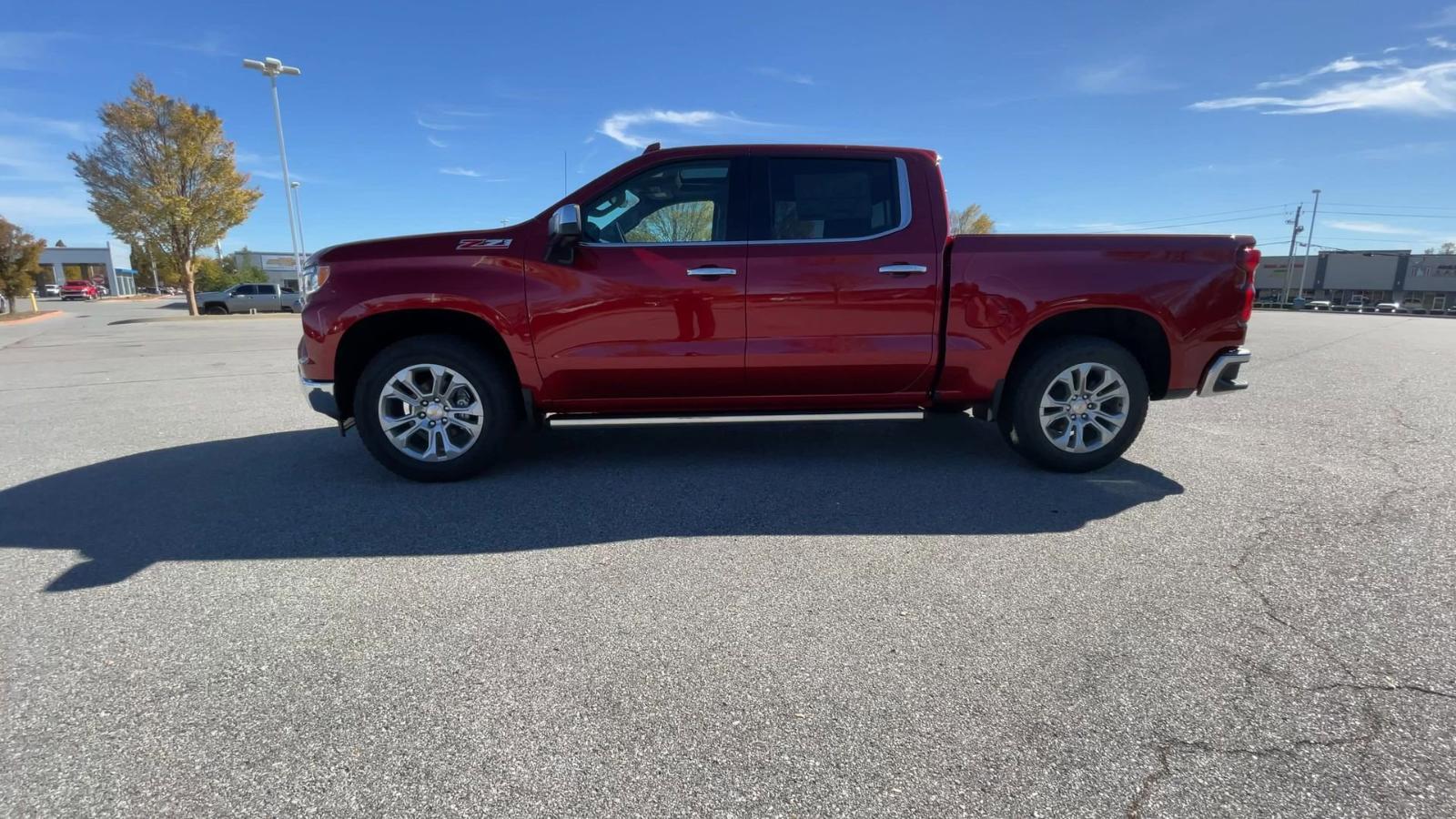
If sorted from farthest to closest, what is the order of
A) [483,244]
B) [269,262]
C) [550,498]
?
[269,262] → [483,244] → [550,498]

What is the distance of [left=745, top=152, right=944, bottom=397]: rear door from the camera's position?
4.51m

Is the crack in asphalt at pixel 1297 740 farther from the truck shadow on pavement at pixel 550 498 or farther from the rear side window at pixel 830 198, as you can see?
the rear side window at pixel 830 198

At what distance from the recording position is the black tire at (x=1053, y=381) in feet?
15.2

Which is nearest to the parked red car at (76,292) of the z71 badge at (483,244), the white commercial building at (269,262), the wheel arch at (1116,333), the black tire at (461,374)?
the white commercial building at (269,262)

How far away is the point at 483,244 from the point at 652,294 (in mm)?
1052

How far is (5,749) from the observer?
2133 mm

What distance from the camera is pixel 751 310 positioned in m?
4.53

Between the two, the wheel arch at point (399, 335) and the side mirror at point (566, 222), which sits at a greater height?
the side mirror at point (566, 222)

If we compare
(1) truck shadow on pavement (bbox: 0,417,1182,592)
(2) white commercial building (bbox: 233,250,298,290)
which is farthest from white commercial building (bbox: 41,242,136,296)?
(1) truck shadow on pavement (bbox: 0,417,1182,592)

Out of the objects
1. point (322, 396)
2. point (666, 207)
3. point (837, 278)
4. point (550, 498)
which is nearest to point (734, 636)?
point (550, 498)

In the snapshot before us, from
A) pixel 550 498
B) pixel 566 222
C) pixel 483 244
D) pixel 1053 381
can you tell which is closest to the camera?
pixel 566 222

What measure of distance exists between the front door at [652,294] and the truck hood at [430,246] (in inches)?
12.2

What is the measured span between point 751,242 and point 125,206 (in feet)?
107

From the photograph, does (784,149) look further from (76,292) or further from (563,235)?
(76,292)
